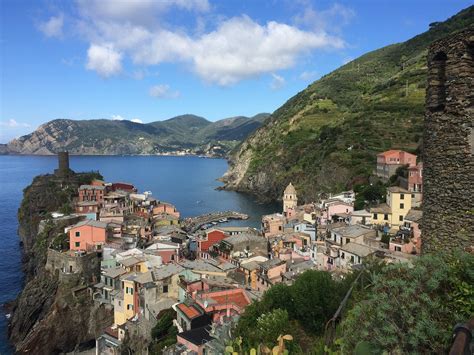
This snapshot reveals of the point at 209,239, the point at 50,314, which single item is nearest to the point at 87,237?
the point at 50,314

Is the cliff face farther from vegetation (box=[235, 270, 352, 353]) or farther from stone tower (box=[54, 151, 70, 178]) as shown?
stone tower (box=[54, 151, 70, 178])

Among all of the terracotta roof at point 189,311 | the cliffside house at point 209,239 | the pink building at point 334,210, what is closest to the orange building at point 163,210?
the cliffside house at point 209,239

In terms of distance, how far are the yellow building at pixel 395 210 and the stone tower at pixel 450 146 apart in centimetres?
2978

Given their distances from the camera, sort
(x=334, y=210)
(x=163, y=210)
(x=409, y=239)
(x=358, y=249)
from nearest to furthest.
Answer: (x=358, y=249) < (x=409, y=239) < (x=334, y=210) < (x=163, y=210)

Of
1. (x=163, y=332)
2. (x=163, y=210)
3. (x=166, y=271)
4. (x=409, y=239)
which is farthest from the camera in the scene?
(x=163, y=210)

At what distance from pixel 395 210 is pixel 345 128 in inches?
1718

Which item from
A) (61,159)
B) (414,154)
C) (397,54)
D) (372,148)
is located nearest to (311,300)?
(414,154)

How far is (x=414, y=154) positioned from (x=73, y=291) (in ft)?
141

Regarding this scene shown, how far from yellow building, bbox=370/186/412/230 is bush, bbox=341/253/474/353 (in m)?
31.6

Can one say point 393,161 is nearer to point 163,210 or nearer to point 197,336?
point 163,210

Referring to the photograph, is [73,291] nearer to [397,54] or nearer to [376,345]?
[376,345]

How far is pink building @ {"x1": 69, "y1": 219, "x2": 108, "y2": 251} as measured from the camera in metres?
34.2

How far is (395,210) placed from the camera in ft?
113

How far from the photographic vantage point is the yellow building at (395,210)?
34.3 metres
